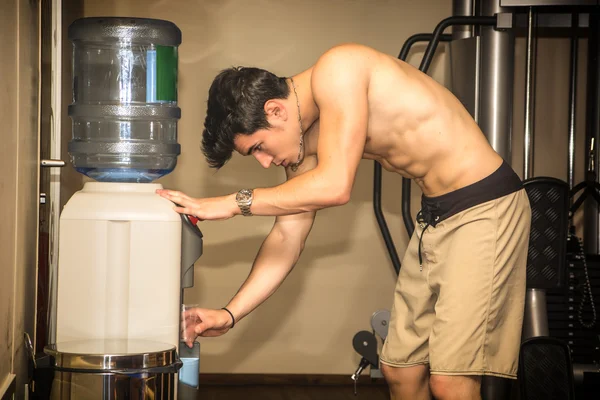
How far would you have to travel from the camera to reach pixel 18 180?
6.51 ft

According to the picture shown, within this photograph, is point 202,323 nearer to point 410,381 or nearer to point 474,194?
point 410,381

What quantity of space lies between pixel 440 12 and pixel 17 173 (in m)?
2.56

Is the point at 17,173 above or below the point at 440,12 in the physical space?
below

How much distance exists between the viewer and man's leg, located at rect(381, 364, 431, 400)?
235 cm

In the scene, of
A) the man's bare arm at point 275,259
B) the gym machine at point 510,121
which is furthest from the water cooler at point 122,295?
the gym machine at point 510,121

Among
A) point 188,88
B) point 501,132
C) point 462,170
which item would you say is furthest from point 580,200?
point 188,88

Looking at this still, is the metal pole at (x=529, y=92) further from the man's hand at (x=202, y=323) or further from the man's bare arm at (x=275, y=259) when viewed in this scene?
the man's hand at (x=202, y=323)

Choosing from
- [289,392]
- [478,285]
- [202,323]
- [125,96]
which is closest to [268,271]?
[202,323]

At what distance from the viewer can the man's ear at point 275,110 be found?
2.11 m

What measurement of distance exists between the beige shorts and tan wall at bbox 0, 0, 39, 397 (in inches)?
Result: 43.1

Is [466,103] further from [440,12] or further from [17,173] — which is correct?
[17,173]

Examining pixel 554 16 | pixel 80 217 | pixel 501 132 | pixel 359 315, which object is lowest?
pixel 359 315

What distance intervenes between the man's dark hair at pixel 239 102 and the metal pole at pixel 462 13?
1708 mm

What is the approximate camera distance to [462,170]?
7.07ft
